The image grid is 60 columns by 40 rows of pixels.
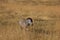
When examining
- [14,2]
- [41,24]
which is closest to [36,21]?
[41,24]

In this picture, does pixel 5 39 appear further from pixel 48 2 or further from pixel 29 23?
pixel 48 2

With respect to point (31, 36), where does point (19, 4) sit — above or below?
above

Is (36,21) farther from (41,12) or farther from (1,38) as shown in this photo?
(1,38)

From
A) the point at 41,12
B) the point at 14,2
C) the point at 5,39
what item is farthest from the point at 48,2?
the point at 5,39

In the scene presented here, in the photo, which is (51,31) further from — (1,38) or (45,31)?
(1,38)

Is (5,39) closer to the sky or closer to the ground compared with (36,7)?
closer to the ground
